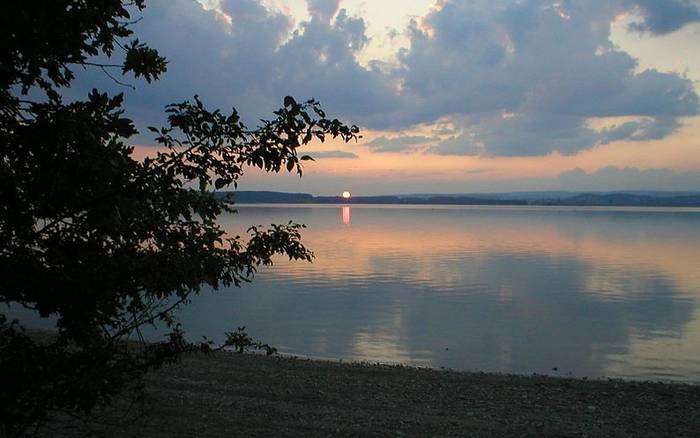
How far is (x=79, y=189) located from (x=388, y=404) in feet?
26.2

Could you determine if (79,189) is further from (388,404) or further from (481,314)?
(481,314)

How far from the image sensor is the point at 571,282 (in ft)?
116

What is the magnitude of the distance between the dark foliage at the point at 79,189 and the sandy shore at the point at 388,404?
4.82 metres

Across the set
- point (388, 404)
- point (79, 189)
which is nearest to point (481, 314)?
point (388, 404)

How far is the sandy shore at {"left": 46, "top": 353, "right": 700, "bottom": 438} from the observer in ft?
28.6

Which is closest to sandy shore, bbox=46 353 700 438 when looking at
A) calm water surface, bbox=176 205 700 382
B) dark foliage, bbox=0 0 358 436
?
calm water surface, bbox=176 205 700 382

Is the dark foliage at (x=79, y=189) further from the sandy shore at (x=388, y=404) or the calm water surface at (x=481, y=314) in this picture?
the calm water surface at (x=481, y=314)

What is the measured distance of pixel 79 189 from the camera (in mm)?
3402

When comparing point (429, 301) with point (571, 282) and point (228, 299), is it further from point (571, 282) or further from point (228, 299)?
point (571, 282)

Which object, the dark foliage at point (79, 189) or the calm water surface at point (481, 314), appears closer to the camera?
the dark foliage at point (79, 189)

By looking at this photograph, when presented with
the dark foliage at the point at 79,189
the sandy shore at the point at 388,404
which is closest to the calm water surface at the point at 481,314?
the sandy shore at the point at 388,404

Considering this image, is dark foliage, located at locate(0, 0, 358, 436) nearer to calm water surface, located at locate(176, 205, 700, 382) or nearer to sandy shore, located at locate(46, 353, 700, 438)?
sandy shore, located at locate(46, 353, 700, 438)

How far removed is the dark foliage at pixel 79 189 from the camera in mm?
3260

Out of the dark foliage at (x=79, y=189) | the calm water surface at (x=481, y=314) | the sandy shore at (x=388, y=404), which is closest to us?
the dark foliage at (x=79, y=189)
